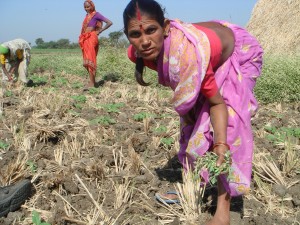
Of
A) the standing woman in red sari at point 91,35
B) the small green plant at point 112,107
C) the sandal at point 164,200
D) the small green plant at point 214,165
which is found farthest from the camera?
the standing woman in red sari at point 91,35

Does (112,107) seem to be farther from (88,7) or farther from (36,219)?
(88,7)

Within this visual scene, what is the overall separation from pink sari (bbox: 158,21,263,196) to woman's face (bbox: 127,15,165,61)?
2.6 inches

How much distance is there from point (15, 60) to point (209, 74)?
7.53 m

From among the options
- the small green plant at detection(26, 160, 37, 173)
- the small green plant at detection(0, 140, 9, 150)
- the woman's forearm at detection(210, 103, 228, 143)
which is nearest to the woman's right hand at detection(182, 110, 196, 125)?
the woman's forearm at detection(210, 103, 228, 143)

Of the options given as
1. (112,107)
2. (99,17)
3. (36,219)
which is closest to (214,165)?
(36,219)

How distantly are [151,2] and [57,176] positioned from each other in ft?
5.12

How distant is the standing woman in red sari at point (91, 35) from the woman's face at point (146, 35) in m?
6.11

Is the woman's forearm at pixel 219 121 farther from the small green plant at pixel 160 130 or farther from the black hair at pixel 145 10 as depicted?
the small green plant at pixel 160 130

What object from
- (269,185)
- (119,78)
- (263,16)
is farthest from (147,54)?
(263,16)

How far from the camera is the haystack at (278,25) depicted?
9078 mm

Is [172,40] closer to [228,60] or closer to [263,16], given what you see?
[228,60]

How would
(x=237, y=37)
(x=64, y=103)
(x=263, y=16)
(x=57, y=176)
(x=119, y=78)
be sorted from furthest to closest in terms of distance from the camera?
(x=263, y=16), (x=119, y=78), (x=64, y=103), (x=57, y=176), (x=237, y=37)

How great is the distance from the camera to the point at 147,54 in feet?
7.02

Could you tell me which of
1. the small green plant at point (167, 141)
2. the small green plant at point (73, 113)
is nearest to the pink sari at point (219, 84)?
the small green plant at point (167, 141)
